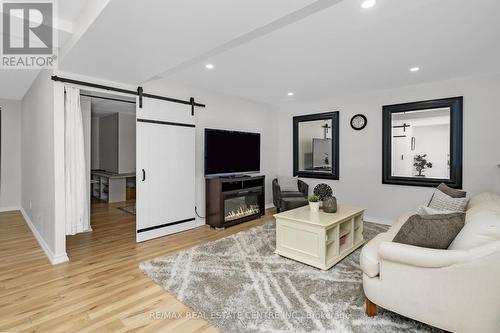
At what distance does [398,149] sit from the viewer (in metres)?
4.41

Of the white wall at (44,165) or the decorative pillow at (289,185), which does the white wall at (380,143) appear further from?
the white wall at (44,165)

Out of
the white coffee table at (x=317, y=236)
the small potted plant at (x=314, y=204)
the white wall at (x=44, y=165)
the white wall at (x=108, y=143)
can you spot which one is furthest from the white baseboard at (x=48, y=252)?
the small potted plant at (x=314, y=204)

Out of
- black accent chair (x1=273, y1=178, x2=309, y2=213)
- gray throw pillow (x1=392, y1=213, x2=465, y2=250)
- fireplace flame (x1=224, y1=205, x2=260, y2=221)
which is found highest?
gray throw pillow (x1=392, y1=213, x2=465, y2=250)

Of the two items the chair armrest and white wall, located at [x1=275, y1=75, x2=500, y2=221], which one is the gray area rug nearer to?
the chair armrest

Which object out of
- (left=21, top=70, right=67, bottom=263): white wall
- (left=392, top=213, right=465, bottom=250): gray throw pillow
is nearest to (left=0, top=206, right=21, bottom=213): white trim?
(left=21, top=70, right=67, bottom=263): white wall

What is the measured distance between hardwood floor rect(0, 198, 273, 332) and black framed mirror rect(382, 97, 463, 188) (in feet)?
10.5

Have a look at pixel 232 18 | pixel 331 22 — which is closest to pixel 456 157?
pixel 331 22

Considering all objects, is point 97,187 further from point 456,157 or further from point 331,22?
point 456,157

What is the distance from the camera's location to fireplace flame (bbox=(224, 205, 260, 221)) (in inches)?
171

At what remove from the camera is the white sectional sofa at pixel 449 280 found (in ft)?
4.83

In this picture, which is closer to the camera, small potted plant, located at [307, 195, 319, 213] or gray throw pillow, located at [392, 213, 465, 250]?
gray throw pillow, located at [392, 213, 465, 250]

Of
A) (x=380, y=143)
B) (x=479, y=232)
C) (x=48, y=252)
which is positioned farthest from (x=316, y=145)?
(x=48, y=252)

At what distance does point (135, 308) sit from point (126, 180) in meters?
5.35

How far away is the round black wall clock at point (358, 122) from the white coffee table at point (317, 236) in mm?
2037
